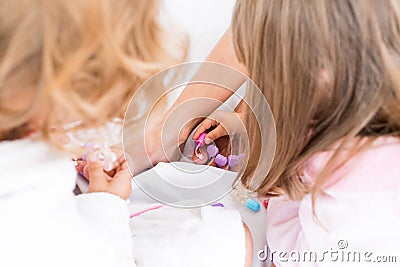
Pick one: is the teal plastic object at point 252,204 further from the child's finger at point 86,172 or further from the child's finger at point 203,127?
the child's finger at point 86,172

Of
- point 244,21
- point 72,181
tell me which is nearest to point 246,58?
point 244,21

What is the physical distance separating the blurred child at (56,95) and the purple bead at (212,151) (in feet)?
1.35

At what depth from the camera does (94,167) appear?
90 cm

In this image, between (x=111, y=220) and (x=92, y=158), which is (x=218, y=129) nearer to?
(x=92, y=158)

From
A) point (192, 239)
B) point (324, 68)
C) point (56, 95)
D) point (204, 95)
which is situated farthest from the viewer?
point (204, 95)

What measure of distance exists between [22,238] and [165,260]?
0.79 ft

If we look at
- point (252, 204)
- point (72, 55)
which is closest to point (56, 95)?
point (72, 55)

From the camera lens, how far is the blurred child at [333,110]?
635 millimetres

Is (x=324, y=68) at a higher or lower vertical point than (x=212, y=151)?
higher

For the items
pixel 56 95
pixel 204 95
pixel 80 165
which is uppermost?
pixel 56 95

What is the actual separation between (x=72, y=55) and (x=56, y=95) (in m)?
0.04

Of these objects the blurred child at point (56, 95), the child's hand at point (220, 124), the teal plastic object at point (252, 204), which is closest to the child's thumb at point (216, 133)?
the child's hand at point (220, 124)

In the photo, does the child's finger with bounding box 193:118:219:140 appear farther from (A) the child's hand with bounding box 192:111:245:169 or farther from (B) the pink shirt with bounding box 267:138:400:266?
(B) the pink shirt with bounding box 267:138:400:266

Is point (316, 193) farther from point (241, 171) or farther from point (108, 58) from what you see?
point (108, 58)
